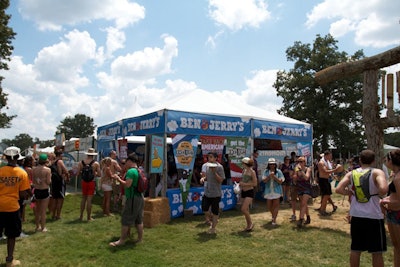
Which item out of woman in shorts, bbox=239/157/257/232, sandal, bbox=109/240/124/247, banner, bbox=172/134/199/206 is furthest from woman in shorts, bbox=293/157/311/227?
sandal, bbox=109/240/124/247

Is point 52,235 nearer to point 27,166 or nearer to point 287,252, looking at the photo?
point 27,166

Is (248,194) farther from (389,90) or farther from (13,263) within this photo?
(13,263)

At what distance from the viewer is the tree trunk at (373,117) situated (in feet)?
23.9

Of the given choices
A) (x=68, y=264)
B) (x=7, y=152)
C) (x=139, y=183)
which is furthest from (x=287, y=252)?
(x=7, y=152)

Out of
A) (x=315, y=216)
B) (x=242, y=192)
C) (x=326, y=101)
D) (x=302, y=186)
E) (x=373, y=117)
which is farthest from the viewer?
(x=326, y=101)

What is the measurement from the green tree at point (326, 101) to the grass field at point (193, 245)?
25.1m

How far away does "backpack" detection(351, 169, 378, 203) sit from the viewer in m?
3.92

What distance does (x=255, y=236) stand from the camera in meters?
6.61

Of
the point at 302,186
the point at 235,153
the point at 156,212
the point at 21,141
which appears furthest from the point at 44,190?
the point at 21,141

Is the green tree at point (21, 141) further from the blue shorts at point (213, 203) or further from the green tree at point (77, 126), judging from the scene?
the blue shorts at point (213, 203)

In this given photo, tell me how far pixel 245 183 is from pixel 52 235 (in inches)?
163

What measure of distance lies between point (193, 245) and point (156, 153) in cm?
286

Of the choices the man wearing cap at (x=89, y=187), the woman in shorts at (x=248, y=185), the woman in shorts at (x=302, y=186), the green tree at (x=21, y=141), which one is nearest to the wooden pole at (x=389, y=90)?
the woman in shorts at (x=302, y=186)

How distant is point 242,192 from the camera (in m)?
7.04
